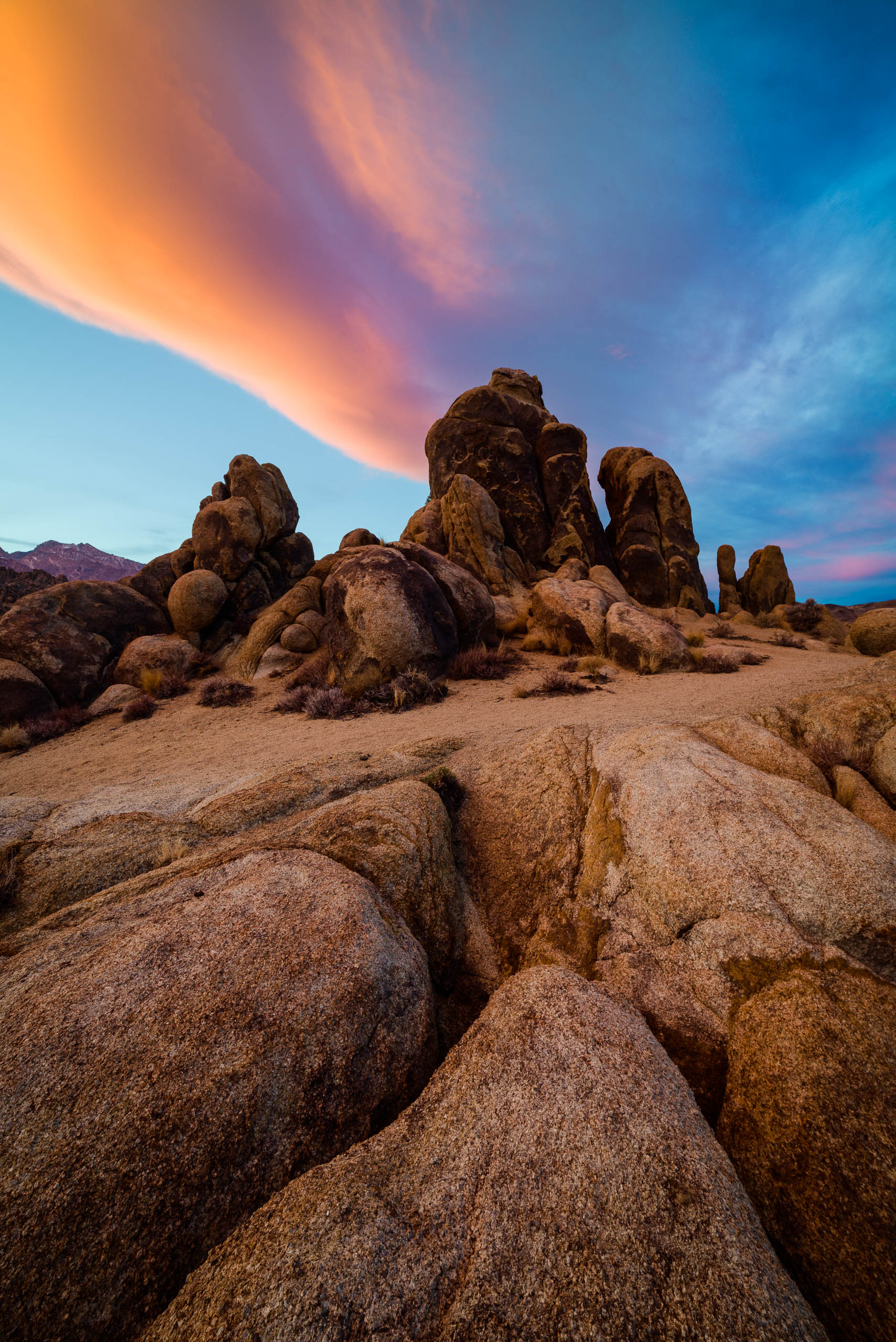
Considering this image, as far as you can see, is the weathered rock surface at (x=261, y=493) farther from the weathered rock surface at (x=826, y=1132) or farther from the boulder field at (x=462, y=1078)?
the weathered rock surface at (x=826, y=1132)

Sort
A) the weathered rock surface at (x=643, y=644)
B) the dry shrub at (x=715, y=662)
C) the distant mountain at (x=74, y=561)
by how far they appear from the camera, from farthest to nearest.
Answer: the distant mountain at (x=74, y=561) → the weathered rock surface at (x=643, y=644) → the dry shrub at (x=715, y=662)

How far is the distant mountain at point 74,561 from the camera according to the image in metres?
91.2

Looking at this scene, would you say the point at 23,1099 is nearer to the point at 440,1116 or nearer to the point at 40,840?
the point at 440,1116

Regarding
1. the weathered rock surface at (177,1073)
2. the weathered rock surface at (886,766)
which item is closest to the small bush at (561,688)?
the weathered rock surface at (886,766)

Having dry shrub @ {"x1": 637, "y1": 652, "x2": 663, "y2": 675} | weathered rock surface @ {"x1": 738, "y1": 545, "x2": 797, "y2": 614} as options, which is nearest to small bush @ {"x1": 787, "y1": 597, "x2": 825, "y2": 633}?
weathered rock surface @ {"x1": 738, "y1": 545, "x2": 797, "y2": 614}

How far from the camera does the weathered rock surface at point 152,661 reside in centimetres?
1780

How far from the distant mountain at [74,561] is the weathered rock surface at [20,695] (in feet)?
282

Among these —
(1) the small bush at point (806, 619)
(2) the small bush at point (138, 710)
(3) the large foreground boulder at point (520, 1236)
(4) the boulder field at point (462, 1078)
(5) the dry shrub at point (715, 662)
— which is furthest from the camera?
(1) the small bush at point (806, 619)

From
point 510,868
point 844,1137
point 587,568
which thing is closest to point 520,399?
point 587,568

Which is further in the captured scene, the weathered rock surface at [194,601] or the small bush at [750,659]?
the weathered rock surface at [194,601]

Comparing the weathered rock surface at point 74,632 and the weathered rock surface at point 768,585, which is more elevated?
the weathered rock surface at point 768,585

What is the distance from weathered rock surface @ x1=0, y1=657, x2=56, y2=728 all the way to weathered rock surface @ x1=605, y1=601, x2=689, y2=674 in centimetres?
1942

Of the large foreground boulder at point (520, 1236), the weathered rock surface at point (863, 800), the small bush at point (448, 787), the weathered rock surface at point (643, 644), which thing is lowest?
the large foreground boulder at point (520, 1236)

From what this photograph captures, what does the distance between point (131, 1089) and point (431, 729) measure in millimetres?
7244
